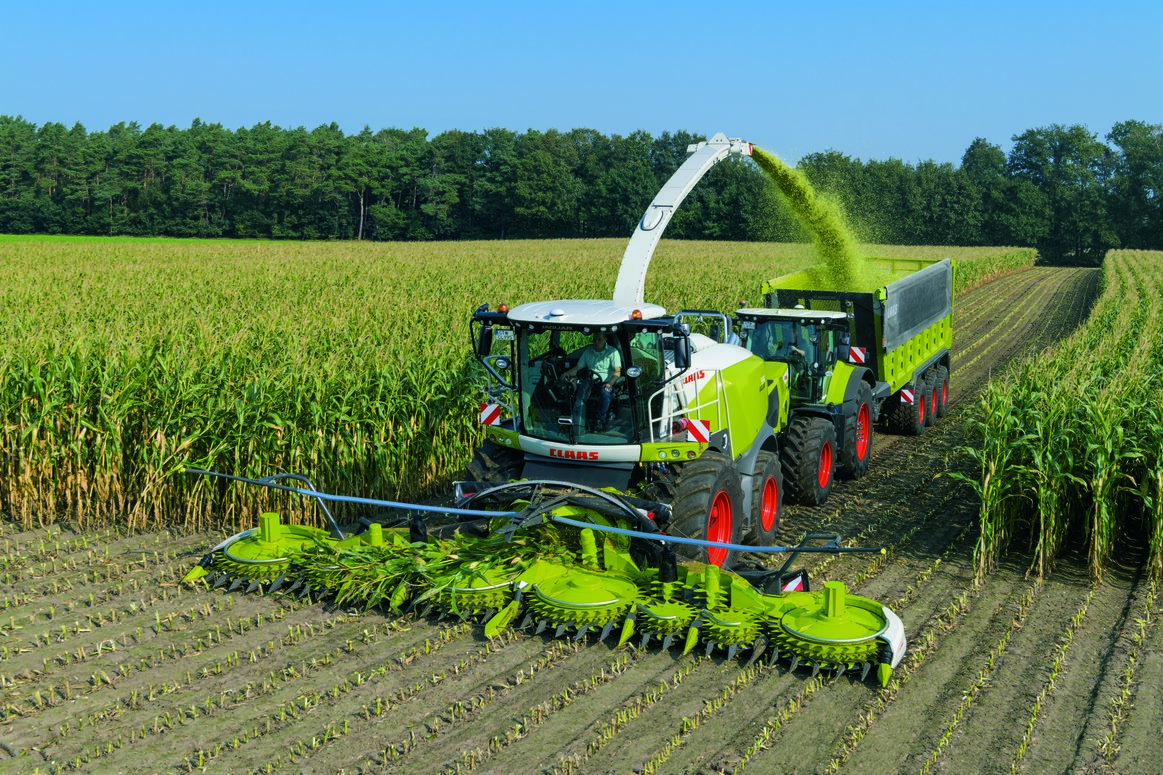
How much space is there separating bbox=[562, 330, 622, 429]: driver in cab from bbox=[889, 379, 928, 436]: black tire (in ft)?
21.8

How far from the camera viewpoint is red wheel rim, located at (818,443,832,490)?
1009 cm

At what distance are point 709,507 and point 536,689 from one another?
6.88 ft

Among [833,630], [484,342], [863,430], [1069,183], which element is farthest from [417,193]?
[833,630]

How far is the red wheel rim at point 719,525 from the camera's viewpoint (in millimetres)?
7586

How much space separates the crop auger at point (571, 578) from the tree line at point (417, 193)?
217ft

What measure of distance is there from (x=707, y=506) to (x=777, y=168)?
5.03m

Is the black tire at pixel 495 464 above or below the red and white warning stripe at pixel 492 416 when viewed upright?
below

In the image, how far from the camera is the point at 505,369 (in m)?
8.25

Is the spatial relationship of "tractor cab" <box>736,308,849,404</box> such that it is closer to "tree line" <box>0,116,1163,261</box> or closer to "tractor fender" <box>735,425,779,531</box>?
"tractor fender" <box>735,425,779,531</box>

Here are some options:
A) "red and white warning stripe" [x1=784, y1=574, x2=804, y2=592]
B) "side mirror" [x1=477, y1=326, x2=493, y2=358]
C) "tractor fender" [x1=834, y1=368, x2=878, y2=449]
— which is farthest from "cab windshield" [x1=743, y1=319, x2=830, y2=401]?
"side mirror" [x1=477, y1=326, x2=493, y2=358]

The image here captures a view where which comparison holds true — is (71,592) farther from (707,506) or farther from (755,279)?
(755,279)

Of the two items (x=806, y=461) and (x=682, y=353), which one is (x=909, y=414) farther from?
(x=682, y=353)

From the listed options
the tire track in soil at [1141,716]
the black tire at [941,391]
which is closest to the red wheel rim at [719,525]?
the tire track in soil at [1141,716]

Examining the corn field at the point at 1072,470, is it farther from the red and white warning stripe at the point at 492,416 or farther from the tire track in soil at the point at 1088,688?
the red and white warning stripe at the point at 492,416
